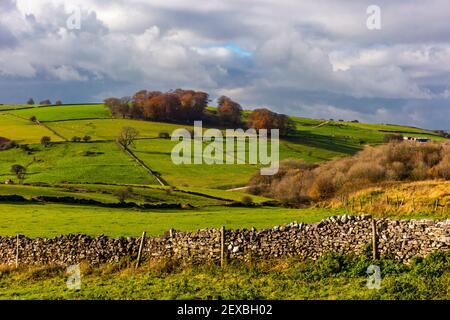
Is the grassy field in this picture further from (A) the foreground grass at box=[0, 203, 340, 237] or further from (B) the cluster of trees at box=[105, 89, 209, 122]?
(B) the cluster of trees at box=[105, 89, 209, 122]

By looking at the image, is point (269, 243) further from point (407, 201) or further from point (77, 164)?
point (77, 164)

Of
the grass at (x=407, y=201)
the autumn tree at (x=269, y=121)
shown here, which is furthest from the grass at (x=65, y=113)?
the grass at (x=407, y=201)

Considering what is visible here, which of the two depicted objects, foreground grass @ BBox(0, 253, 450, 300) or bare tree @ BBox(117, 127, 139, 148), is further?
bare tree @ BBox(117, 127, 139, 148)

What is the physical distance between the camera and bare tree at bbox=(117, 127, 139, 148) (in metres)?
113

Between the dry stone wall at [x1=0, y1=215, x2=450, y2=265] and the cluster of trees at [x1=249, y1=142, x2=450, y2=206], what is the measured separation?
34.6 meters

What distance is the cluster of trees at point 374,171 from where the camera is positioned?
6162 centimetres

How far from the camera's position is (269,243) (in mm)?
21344

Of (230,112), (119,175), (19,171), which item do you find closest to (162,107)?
(230,112)

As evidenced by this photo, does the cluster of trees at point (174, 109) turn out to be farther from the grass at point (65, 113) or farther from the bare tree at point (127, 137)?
the bare tree at point (127, 137)

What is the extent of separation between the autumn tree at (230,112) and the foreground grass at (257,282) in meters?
125

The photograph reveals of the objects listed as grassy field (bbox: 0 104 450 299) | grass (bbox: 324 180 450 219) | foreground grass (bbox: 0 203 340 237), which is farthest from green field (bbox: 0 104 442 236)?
grass (bbox: 324 180 450 219)

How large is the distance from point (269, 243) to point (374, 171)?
46.9 metres
